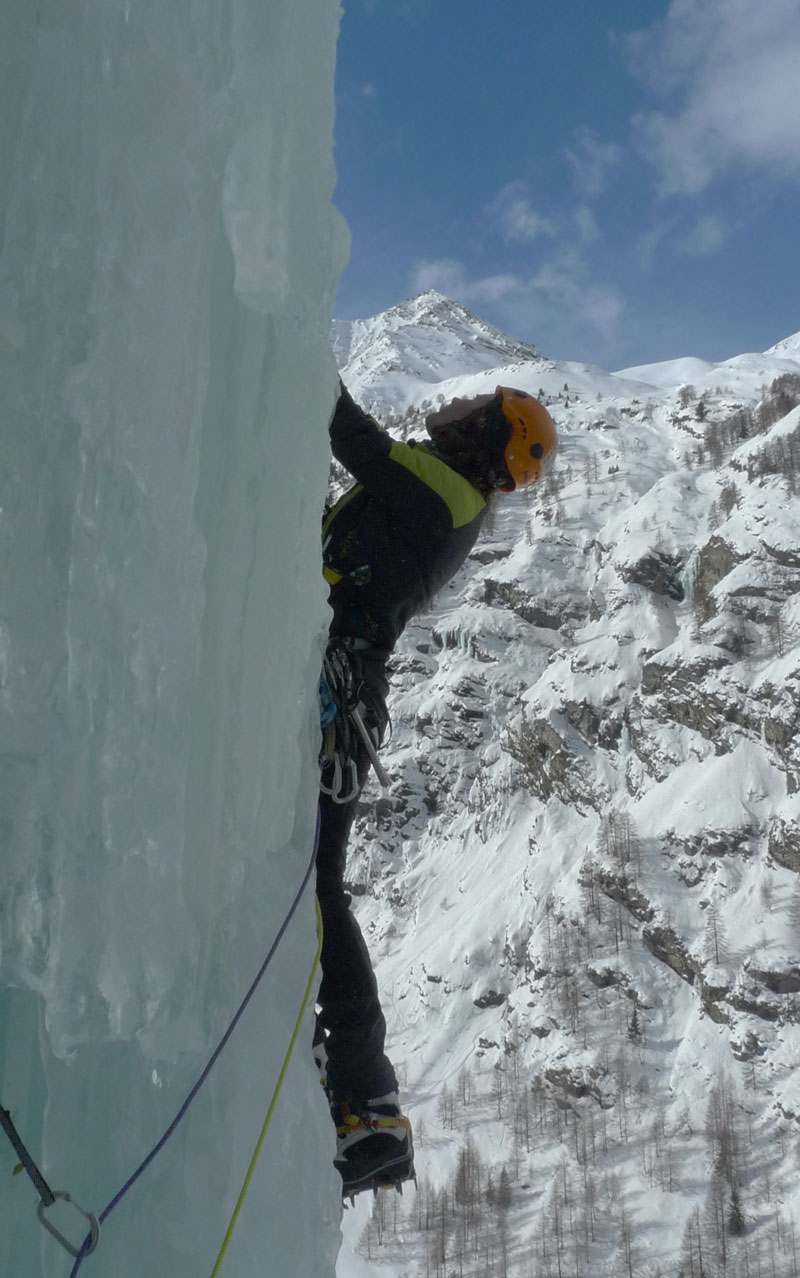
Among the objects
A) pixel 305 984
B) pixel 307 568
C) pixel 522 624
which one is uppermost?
pixel 522 624

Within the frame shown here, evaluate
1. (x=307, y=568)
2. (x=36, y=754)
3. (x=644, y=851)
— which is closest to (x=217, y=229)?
(x=307, y=568)

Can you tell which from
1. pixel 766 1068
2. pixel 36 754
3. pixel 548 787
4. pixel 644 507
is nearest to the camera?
pixel 36 754

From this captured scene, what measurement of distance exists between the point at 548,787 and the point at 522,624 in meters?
11.4

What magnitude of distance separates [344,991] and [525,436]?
1.63 meters

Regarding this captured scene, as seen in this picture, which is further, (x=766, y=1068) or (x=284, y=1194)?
(x=766, y=1068)

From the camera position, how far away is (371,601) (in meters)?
2.58

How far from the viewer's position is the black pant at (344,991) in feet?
7.35

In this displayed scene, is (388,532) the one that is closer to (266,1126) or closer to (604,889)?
(266,1126)

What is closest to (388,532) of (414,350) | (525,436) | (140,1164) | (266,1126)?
(525,436)

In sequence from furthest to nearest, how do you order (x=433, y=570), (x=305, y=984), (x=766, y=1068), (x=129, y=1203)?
1. (x=766, y=1068)
2. (x=433, y=570)
3. (x=305, y=984)
4. (x=129, y=1203)

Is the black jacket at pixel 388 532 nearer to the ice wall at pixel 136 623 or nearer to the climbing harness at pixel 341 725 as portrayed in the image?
the climbing harness at pixel 341 725

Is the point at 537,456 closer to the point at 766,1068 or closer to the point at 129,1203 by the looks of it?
the point at 129,1203

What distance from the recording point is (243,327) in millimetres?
1748

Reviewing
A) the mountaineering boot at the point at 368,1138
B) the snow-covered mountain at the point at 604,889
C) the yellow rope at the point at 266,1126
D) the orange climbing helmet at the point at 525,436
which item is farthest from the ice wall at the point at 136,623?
the snow-covered mountain at the point at 604,889
